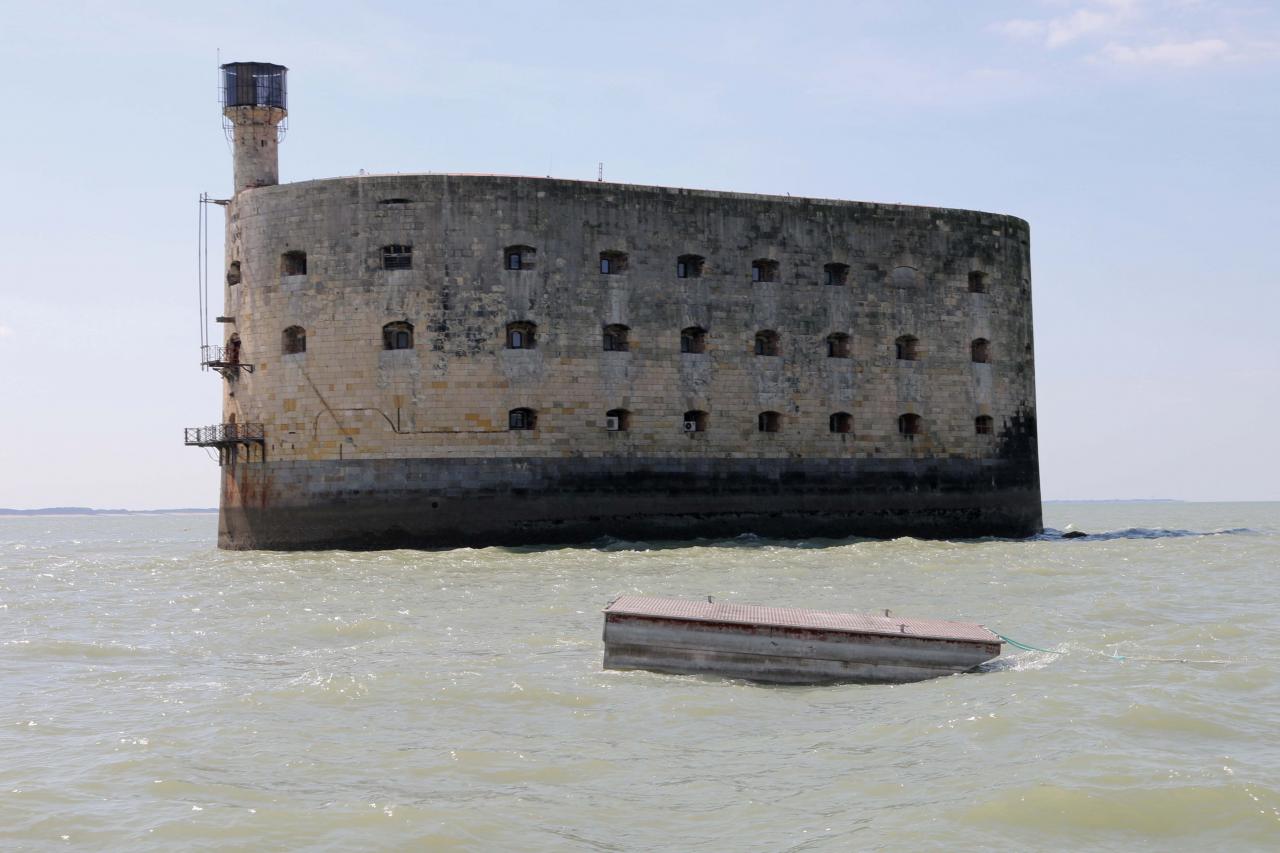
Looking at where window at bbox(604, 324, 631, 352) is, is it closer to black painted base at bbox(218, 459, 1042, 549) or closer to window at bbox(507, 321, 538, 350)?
window at bbox(507, 321, 538, 350)

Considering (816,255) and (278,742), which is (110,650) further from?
(816,255)

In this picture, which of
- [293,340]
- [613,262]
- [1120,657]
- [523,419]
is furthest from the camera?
[613,262]

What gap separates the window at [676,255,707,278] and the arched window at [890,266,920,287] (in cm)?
473

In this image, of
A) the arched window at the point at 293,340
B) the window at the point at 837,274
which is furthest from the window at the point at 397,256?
the window at the point at 837,274

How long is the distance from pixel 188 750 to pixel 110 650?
5.32m

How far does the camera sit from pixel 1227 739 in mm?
9492

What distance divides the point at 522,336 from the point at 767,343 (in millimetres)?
5669

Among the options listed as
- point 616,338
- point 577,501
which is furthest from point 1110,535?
point 577,501

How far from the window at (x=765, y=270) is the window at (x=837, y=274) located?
130cm

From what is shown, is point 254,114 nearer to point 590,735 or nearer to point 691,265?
point 691,265

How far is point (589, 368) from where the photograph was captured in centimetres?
2744

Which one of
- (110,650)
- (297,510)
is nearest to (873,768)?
(110,650)

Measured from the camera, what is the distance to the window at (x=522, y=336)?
88.7ft

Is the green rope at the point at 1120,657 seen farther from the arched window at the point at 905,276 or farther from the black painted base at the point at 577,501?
the arched window at the point at 905,276
